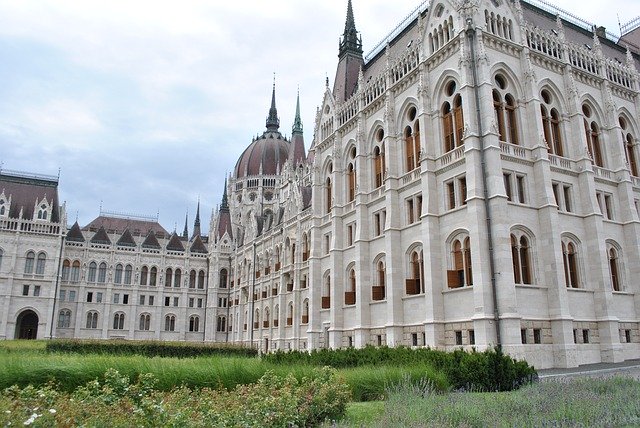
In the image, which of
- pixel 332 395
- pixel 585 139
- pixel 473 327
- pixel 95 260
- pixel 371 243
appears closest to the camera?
pixel 332 395

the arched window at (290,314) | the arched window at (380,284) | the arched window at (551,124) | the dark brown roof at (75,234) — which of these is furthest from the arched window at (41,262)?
the arched window at (551,124)

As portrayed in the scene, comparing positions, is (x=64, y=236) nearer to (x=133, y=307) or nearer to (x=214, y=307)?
(x=133, y=307)

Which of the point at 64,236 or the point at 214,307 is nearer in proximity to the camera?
the point at 64,236

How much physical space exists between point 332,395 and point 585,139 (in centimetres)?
2856

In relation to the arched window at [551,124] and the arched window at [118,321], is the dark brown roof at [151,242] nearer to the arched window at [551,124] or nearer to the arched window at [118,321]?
the arched window at [118,321]

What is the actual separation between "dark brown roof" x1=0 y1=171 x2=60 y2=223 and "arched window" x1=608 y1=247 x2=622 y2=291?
6743 cm

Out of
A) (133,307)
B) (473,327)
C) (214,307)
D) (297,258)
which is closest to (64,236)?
(133,307)

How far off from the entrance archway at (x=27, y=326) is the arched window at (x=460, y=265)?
61320mm

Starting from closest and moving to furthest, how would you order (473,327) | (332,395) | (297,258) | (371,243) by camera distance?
(332,395), (473,327), (371,243), (297,258)

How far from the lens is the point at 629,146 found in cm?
3672

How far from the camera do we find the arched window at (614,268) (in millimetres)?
31422

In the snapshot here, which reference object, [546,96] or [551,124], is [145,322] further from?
[546,96]

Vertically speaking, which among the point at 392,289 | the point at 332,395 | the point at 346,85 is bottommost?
the point at 332,395

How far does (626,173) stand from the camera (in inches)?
1316
